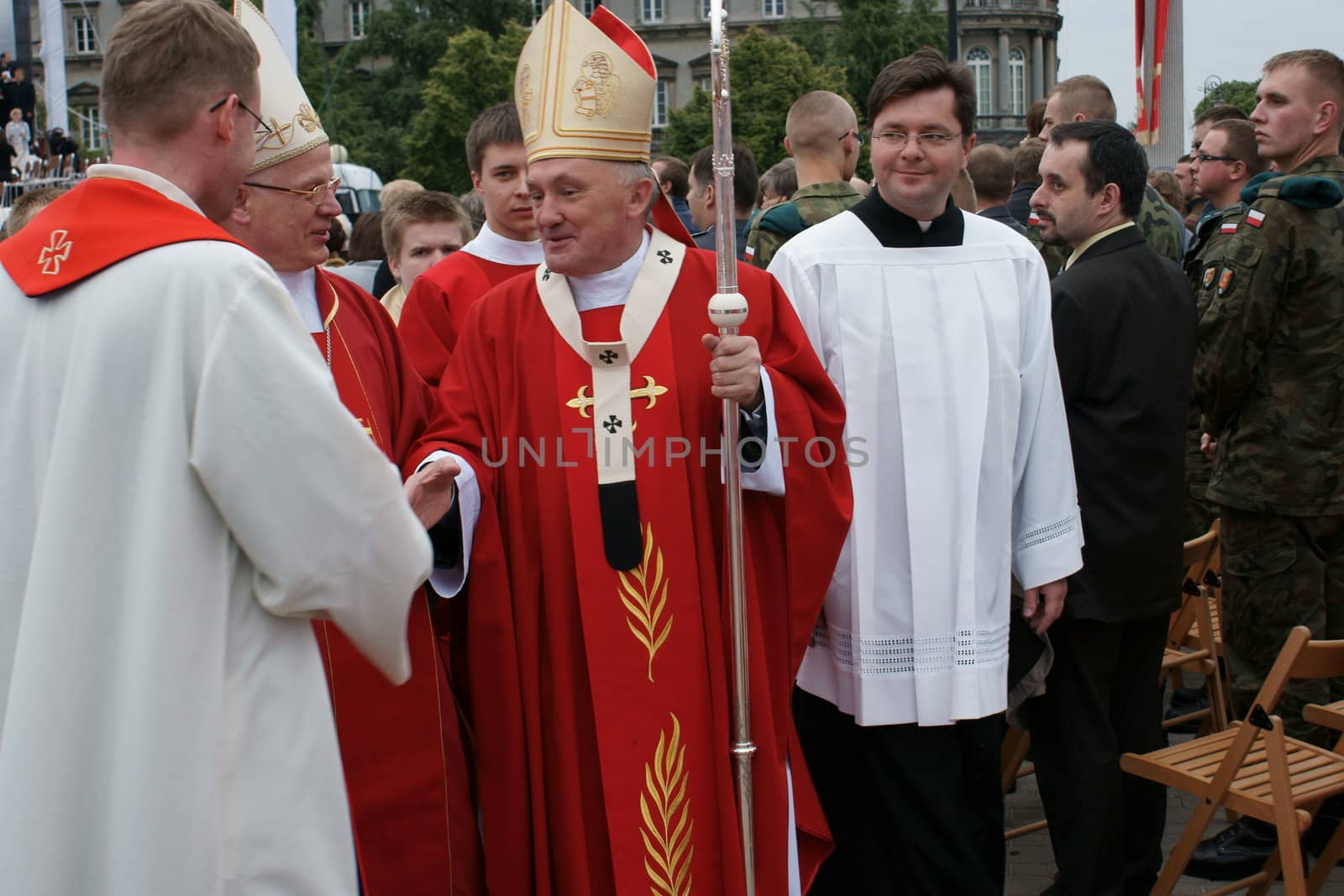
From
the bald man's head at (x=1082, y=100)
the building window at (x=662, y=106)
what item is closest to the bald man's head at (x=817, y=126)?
the bald man's head at (x=1082, y=100)

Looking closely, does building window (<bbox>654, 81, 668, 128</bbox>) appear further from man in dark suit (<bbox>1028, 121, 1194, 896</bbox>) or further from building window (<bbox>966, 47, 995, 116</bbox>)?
man in dark suit (<bbox>1028, 121, 1194, 896</bbox>)

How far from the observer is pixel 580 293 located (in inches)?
139

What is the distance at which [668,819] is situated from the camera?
10.9 ft

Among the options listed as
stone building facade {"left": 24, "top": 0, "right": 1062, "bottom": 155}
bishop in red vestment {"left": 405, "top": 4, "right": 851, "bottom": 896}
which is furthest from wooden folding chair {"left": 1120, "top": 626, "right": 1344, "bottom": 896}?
stone building facade {"left": 24, "top": 0, "right": 1062, "bottom": 155}

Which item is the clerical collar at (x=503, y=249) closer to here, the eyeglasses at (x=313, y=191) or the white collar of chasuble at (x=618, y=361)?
the white collar of chasuble at (x=618, y=361)

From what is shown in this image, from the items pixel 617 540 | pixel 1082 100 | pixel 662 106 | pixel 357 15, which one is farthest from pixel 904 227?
pixel 357 15

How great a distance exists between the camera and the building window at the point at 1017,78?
63.9 meters

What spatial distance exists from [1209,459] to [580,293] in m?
3.74

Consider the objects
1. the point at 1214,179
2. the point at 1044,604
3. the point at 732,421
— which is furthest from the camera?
the point at 1214,179

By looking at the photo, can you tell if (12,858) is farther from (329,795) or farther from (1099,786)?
(1099,786)

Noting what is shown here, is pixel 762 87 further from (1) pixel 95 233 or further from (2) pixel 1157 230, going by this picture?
(1) pixel 95 233

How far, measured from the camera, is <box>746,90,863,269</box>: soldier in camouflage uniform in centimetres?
573

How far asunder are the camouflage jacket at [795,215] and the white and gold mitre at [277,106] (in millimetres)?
2509

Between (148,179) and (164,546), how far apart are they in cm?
59
